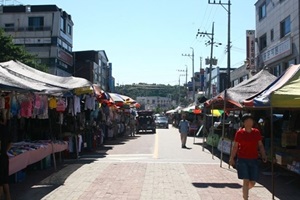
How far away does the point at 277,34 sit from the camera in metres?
34.1

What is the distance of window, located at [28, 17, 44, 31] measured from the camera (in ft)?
210

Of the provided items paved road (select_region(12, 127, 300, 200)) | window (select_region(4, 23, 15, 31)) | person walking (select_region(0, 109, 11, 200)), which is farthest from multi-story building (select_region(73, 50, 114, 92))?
person walking (select_region(0, 109, 11, 200))

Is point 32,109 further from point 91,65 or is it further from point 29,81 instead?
point 91,65

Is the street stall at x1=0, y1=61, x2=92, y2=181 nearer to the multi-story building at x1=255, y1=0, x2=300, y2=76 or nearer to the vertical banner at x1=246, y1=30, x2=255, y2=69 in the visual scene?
the multi-story building at x1=255, y1=0, x2=300, y2=76

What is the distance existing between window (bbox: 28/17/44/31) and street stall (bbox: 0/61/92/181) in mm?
49687

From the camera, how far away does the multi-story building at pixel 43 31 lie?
62.0 m

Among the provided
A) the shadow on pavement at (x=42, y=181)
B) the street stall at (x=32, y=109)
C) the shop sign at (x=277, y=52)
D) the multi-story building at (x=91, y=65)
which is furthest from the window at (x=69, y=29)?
the shadow on pavement at (x=42, y=181)

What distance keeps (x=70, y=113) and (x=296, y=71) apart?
933 centimetres

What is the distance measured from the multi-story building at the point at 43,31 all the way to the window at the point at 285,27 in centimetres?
3584

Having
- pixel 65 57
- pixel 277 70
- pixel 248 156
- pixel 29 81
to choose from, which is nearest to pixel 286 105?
pixel 248 156

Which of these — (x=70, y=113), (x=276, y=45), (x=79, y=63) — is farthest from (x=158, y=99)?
(x=70, y=113)

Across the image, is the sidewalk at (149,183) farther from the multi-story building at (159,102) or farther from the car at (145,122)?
the multi-story building at (159,102)

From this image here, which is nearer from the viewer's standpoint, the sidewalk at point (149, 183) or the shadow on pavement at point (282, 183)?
the sidewalk at point (149, 183)

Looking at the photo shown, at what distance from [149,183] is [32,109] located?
15.0ft
